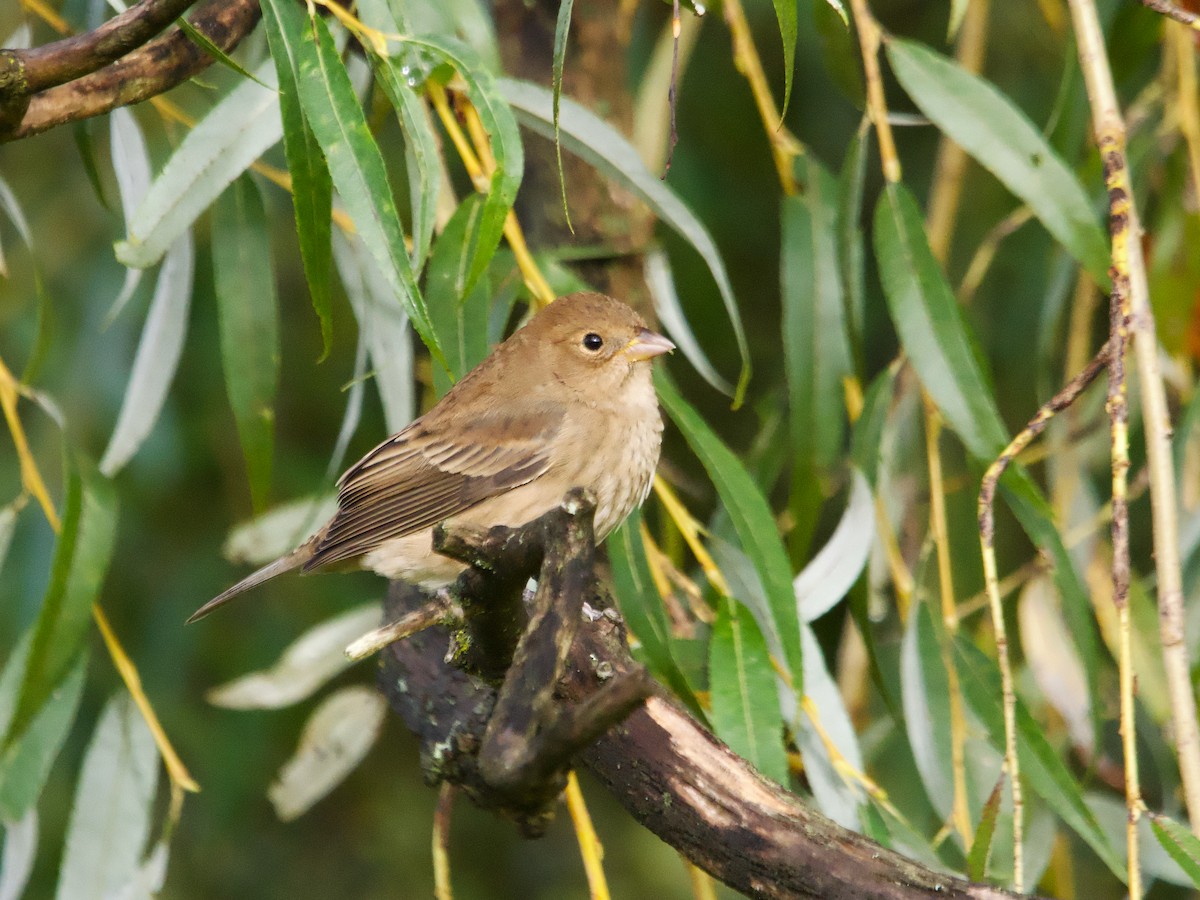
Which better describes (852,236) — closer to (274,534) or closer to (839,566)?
(839,566)

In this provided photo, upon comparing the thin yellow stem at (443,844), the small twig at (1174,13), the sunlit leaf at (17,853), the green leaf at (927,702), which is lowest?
the sunlit leaf at (17,853)

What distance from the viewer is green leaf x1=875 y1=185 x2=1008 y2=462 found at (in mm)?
3088

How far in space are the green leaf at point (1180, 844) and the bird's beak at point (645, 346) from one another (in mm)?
1769

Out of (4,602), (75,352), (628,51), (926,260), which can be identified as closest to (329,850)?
(4,602)

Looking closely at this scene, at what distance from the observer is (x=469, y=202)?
10.6ft

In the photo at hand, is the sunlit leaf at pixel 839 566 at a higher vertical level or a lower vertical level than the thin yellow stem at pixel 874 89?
lower

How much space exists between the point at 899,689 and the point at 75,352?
279cm

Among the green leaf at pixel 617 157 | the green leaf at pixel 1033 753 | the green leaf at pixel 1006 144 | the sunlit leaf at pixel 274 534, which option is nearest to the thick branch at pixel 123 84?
the green leaf at pixel 617 157

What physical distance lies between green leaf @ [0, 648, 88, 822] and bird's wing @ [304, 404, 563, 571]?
0.73 m

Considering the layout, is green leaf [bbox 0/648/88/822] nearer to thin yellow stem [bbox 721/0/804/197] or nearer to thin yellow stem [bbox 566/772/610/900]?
thin yellow stem [bbox 566/772/610/900]

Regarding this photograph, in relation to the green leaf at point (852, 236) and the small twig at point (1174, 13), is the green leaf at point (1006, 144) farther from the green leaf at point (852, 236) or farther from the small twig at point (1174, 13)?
the small twig at point (1174, 13)

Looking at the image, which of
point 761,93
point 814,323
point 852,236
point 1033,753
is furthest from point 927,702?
point 761,93

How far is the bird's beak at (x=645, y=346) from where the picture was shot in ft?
12.5

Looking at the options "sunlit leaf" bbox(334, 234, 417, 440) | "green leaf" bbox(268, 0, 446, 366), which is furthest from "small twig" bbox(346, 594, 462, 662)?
"sunlit leaf" bbox(334, 234, 417, 440)
